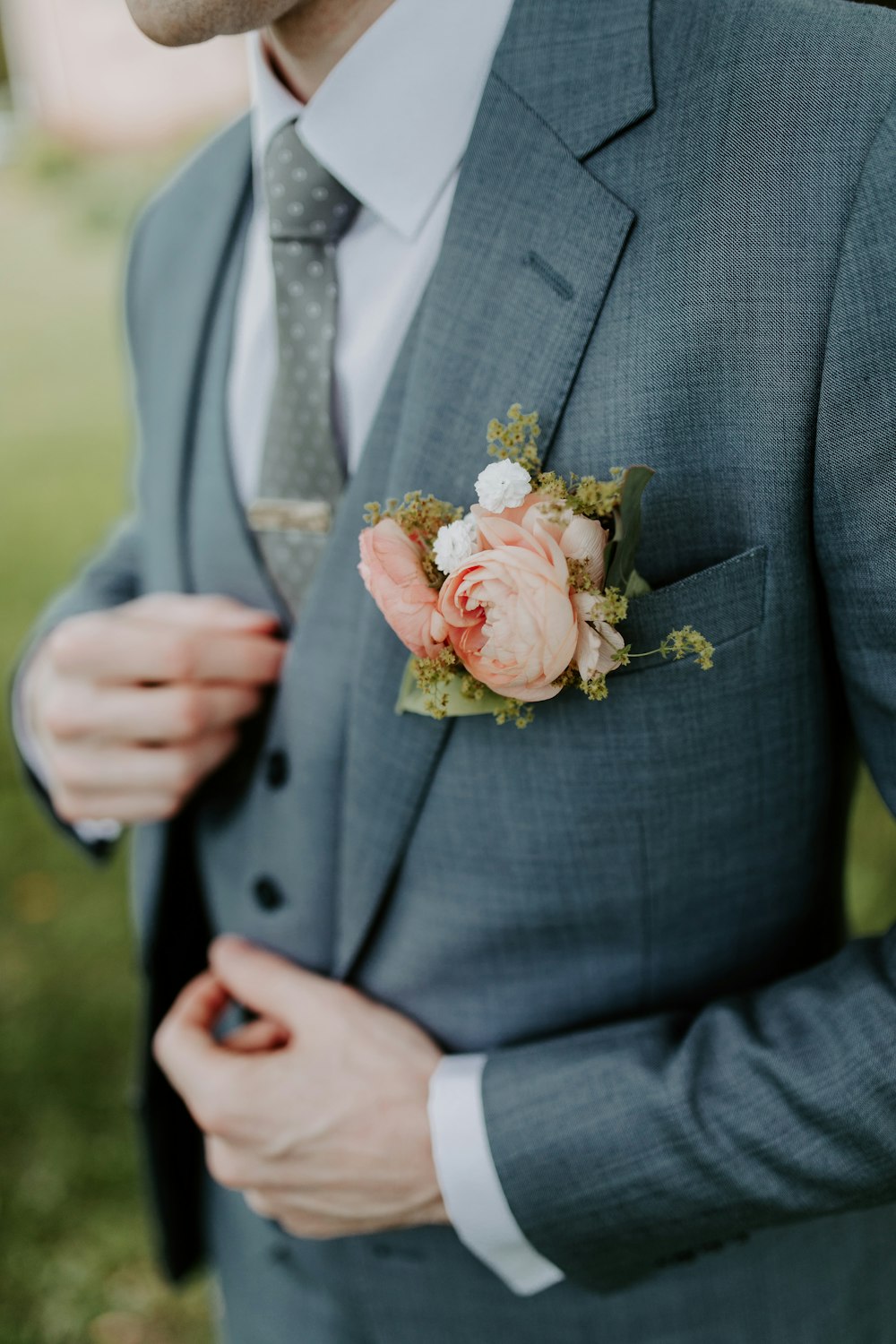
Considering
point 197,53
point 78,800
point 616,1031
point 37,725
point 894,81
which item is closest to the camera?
point 894,81

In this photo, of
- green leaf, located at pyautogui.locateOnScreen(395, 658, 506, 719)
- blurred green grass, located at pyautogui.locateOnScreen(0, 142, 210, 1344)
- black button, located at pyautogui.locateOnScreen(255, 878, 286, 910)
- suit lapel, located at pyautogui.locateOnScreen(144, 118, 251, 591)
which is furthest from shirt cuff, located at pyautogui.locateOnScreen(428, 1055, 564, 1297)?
blurred green grass, located at pyautogui.locateOnScreen(0, 142, 210, 1344)

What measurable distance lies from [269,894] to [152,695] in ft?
0.83

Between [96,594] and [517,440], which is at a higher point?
[517,440]

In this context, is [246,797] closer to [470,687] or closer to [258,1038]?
[258,1038]

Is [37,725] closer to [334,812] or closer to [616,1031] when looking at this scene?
[334,812]

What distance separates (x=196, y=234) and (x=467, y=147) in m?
0.55

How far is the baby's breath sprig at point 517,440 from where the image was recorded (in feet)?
2.67

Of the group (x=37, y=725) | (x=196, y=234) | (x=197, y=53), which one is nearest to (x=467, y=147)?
(x=196, y=234)

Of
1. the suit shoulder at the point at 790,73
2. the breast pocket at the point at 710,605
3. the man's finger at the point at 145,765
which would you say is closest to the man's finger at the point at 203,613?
the man's finger at the point at 145,765

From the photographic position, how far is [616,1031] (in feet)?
3.52

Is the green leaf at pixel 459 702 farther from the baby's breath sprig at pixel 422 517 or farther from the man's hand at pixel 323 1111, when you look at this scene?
the man's hand at pixel 323 1111

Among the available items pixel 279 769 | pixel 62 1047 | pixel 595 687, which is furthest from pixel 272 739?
pixel 62 1047

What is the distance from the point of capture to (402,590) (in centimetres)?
82

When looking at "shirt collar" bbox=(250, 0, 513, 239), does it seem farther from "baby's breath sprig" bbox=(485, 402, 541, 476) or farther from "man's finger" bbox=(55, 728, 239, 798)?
"man's finger" bbox=(55, 728, 239, 798)
